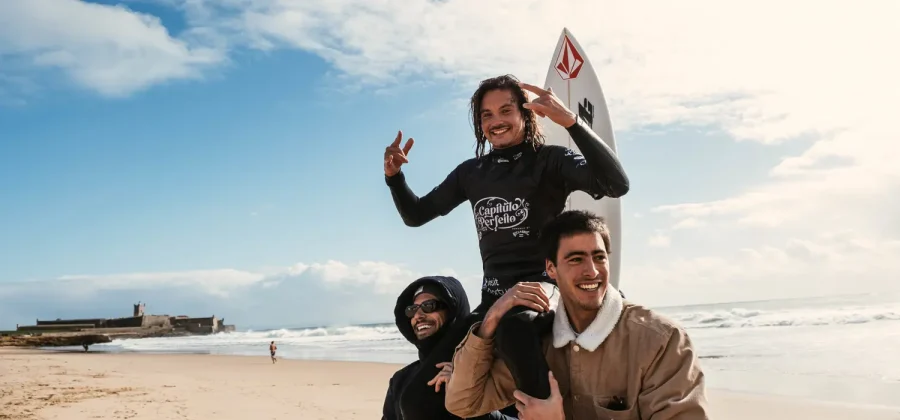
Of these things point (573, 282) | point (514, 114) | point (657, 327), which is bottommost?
point (657, 327)

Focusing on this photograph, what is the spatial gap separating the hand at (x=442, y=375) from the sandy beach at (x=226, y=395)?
249 inches

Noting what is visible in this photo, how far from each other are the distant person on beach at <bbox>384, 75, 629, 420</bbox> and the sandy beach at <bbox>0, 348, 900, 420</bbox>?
6.09 metres

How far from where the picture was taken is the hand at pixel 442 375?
2414mm

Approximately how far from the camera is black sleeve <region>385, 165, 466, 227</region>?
10.3ft

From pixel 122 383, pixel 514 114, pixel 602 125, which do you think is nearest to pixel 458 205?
pixel 514 114

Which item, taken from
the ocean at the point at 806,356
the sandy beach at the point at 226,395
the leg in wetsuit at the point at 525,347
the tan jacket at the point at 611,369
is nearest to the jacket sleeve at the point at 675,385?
the tan jacket at the point at 611,369

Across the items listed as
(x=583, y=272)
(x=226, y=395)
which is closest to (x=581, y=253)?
(x=583, y=272)

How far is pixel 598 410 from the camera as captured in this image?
202cm

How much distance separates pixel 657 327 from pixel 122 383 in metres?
13.8

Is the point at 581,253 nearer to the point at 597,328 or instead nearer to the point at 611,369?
the point at 597,328

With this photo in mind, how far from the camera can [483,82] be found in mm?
2887

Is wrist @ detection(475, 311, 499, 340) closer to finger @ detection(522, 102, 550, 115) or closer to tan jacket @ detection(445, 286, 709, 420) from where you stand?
tan jacket @ detection(445, 286, 709, 420)

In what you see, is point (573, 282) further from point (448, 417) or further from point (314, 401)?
point (314, 401)

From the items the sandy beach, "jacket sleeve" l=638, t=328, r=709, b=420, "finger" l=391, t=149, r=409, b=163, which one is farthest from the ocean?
"jacket sleeve" l=638, t=328, r=709, b=420
